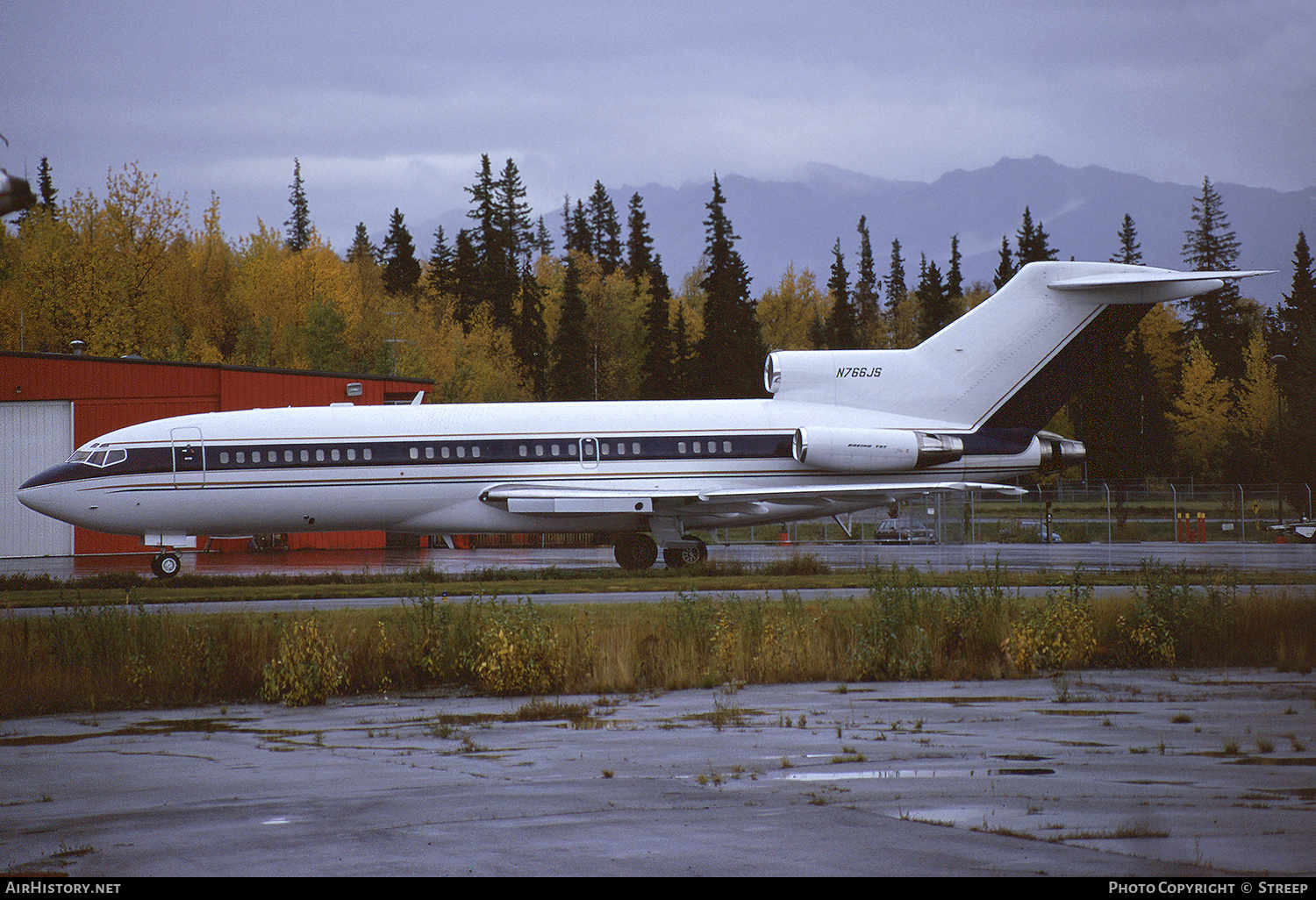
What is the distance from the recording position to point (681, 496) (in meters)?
28.8

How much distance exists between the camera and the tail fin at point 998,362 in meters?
30.2

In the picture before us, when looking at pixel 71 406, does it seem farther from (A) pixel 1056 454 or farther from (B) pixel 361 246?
(B) pixel 361 246

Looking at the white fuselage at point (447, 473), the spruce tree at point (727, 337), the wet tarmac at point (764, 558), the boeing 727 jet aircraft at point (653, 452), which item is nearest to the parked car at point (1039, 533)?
the wet tarmac at point (764, 558)

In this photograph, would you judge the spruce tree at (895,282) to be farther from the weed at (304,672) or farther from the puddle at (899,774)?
the puddle at (899,774)

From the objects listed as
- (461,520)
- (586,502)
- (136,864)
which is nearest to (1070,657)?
(136,864)

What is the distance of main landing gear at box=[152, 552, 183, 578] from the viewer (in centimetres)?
2895

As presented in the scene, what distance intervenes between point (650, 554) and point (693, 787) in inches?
840

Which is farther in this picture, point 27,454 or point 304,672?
point 27,454

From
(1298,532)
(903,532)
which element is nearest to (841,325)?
(903,532)

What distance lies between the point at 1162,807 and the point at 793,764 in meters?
2.72

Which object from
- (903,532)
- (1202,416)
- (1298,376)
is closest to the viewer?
Result: (903,532)

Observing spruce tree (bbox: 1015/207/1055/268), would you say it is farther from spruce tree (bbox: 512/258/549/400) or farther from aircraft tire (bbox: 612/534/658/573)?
aircraft tire (bbox: 612/534/658/573)

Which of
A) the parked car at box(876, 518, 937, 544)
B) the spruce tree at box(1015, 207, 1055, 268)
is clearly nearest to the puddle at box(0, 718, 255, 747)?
the parked car at box(876, 518, 937, 544)

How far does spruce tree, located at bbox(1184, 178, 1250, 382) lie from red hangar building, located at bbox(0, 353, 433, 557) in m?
73.1
